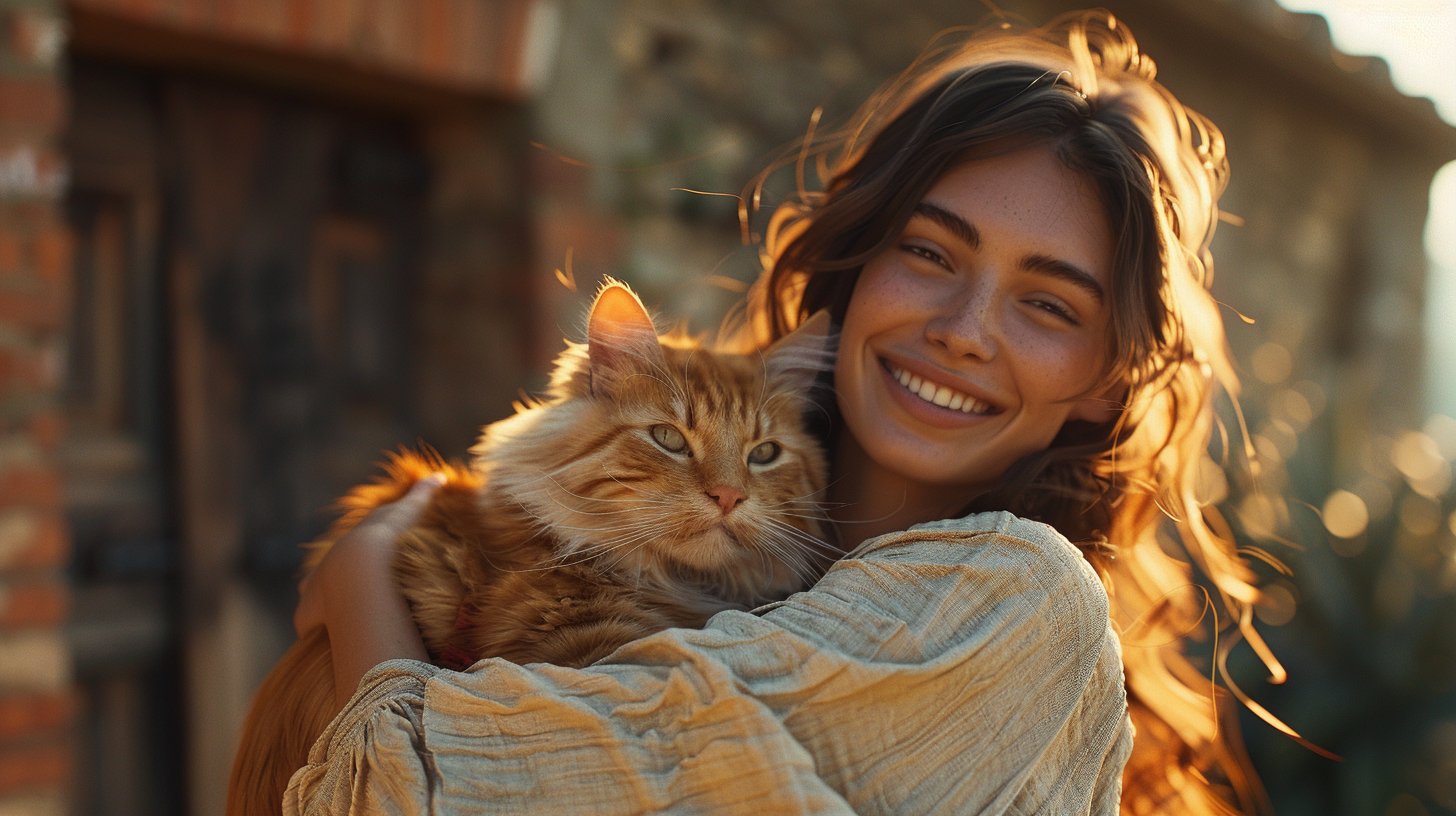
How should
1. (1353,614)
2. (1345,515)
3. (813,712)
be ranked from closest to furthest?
(813,712) < (1353,614) < (1345,515)

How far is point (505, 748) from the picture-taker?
3.58ft

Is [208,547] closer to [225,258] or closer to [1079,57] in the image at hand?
[225,258]

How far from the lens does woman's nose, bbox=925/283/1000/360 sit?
59.9 inches

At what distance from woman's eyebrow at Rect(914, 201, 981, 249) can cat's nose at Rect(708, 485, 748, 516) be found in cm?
57

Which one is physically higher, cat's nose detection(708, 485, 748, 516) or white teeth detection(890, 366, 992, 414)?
white teeth detection(890, 366, 992, 414)

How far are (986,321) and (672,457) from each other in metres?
0.57

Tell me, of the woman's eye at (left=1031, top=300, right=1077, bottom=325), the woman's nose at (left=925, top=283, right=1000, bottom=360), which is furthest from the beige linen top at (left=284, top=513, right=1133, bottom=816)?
the woman's eye at (left=1031, top=300, right=1077, bottom=325)

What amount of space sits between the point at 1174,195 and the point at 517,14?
87.3 inches

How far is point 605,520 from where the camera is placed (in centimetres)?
158

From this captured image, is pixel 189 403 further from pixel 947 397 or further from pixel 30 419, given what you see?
pixel 947 397

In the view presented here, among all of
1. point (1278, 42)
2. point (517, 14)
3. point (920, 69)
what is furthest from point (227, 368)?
point (1278, 42)

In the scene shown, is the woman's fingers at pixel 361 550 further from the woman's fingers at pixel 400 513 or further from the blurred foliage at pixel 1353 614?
the blurred foliage at pixel 1353 614

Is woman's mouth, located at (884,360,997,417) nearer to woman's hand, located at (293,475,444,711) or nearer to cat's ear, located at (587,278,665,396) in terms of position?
cat's ear, located at (587,278,665,396)

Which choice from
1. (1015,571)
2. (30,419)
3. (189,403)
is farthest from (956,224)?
(189,403)
